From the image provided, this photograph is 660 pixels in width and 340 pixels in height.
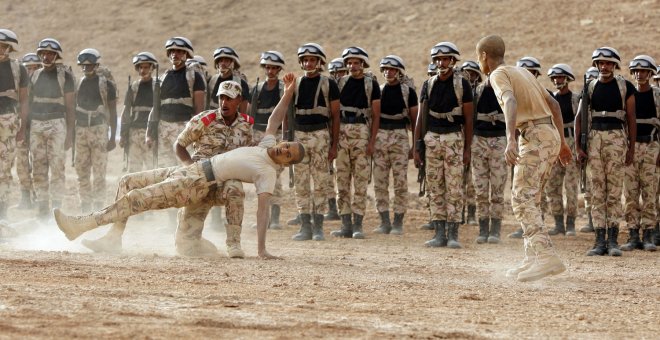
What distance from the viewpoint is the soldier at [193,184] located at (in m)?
11.2

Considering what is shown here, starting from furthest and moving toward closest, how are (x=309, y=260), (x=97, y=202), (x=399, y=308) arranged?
(x=97, y=202) → (x=309, y=260) → (x=399, y=308)

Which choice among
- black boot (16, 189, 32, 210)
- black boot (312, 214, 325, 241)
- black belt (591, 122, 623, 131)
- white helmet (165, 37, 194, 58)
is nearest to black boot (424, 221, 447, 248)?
black boot (312, 214, 325, 241)

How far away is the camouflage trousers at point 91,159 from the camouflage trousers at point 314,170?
3.67m

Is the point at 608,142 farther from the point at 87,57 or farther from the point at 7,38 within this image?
the point at 87,57

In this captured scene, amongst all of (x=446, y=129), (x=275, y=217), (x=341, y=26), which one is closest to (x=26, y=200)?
(x=275, y=217)

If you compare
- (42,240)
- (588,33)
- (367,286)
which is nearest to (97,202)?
(42,240)

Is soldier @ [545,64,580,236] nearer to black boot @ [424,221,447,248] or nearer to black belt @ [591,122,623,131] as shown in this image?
black belt @ [591,122,623,131]

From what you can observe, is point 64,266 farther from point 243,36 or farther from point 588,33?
point 243,36

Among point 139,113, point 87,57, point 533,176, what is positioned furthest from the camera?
point 139,113

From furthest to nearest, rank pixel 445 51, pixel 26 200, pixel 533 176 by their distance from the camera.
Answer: pixel 26 200
pixel 445 51
pixel 533 176

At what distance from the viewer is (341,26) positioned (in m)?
38.5

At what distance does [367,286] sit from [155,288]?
174cm

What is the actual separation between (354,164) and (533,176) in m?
5.90

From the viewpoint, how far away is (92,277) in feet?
30.8
